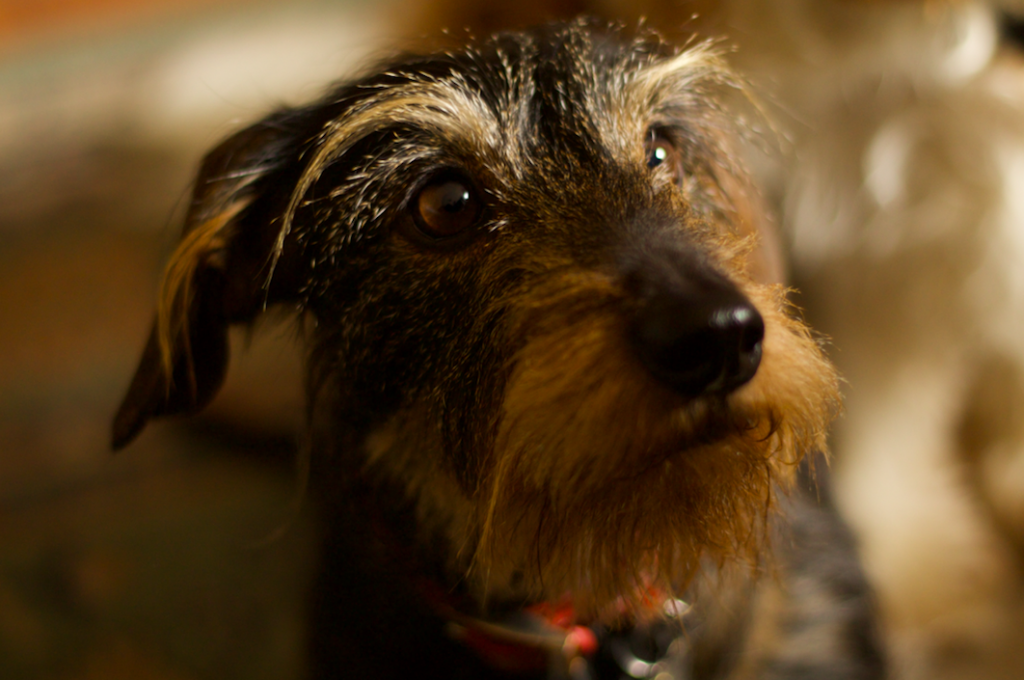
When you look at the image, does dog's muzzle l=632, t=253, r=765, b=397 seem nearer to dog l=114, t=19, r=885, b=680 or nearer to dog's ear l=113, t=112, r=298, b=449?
dog l=114, t=19, r=885, b=680

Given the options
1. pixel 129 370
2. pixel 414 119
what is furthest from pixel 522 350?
pixel 129 370

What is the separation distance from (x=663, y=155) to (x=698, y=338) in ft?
1.88

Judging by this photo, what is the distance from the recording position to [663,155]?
128 cm

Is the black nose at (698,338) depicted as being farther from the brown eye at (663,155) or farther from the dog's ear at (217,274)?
the dog's ear at (217,274)

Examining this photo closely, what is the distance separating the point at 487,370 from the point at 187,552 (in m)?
1.66

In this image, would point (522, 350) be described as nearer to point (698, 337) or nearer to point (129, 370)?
point (698, 337)

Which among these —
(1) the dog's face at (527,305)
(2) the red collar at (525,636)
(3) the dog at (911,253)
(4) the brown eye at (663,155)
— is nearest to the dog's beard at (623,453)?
(1) the dog's face at (527,305)

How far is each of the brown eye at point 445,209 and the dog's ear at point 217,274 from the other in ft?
0.79

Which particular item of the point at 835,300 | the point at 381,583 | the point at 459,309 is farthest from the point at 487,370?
the point at 835,300

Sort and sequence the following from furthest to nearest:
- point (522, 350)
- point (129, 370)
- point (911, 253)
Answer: point (129, 370) < point (911, 253) < point (522, 350)

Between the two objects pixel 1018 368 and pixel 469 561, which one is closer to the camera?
pixel 469 561

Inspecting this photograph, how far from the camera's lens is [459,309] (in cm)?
111

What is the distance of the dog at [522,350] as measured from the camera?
881 millimetres

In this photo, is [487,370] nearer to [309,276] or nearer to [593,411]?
[593,411]
